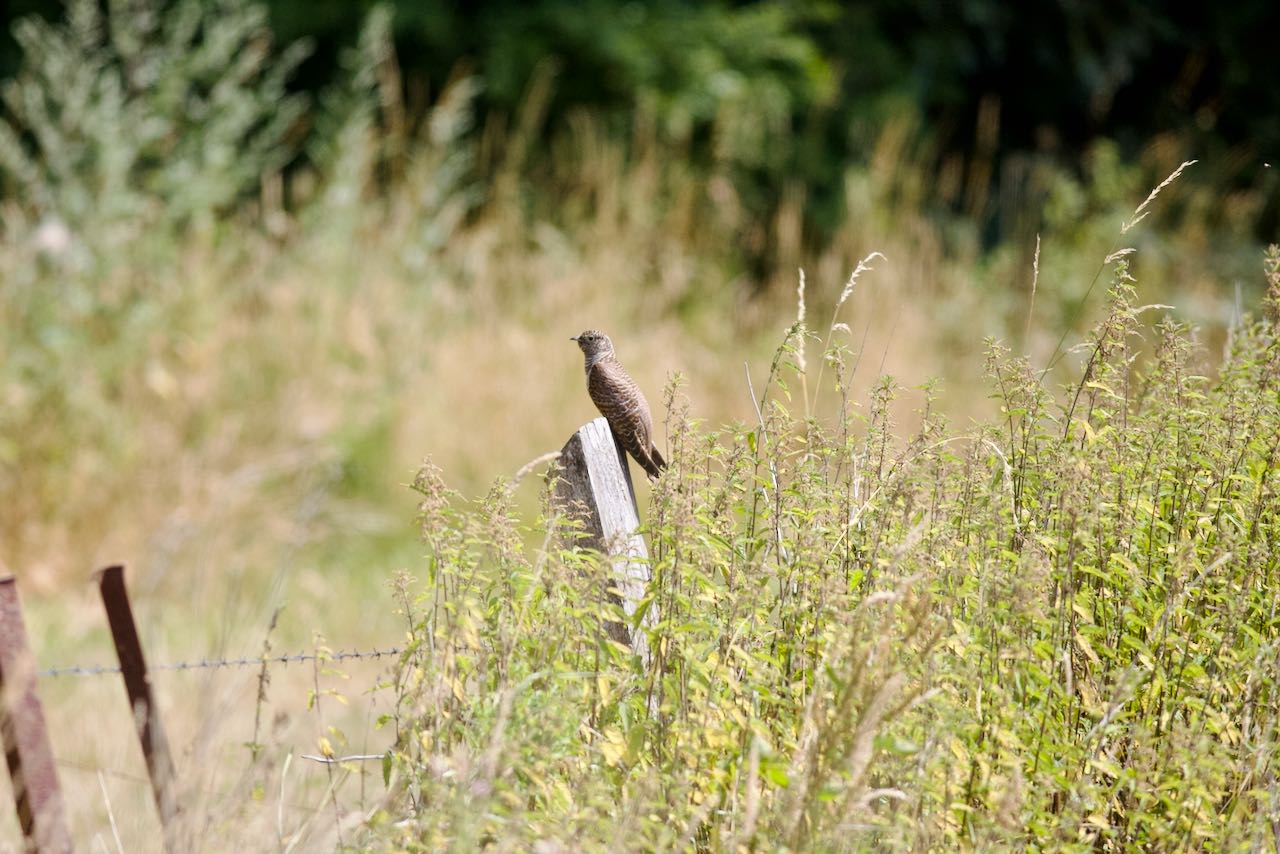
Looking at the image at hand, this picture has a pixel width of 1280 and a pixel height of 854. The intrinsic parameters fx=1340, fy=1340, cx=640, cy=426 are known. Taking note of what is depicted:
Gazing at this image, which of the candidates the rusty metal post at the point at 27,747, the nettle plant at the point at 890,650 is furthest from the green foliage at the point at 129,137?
the nettle plant at the point at 890,650

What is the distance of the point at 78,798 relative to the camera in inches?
164

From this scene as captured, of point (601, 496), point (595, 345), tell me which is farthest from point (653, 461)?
point (601, 496)

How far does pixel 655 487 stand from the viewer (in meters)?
2.54

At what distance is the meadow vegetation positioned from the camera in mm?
2354

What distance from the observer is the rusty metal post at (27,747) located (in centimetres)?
237

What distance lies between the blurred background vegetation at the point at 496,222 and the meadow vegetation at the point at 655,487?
0.04 metres

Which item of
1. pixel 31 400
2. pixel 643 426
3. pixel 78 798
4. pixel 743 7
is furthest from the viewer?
pixel 743 7

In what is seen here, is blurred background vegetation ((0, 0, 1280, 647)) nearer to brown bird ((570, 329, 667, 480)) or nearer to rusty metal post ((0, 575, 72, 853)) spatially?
rusty metal post ((0, 575, 72, 853))

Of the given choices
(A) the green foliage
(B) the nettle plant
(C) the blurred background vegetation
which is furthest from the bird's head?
(A) the green foliage

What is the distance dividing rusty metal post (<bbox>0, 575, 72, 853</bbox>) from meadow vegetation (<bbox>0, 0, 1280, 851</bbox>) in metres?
0.14

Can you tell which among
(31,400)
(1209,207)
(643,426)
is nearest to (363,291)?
(31,400)

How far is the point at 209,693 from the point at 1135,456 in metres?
1.89

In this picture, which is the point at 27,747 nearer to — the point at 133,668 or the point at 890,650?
the point at 133,668

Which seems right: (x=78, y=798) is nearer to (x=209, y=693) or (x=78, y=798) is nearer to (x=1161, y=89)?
(x=209, y=693)
